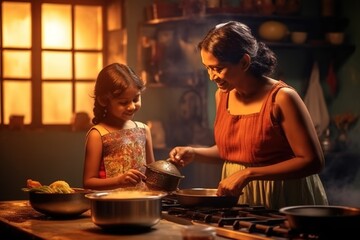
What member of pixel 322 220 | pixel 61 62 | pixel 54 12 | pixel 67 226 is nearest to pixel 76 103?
pixel 61 62

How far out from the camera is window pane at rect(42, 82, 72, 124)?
24.2ft

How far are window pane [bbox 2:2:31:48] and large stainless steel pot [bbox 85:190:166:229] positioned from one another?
4.89 metres

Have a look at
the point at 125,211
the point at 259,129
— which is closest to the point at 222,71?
the point at 259,129

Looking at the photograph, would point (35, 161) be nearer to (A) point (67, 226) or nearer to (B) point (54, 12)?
(B) point (54, 12)

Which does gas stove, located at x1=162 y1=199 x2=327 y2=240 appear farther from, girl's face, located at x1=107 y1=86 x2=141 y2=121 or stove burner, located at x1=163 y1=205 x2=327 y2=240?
→ girl's face, located at x1=107 y1=86 x2=141 y2=121

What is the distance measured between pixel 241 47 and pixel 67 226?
1.13 metres

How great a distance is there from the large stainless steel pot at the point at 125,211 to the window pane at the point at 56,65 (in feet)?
16.0

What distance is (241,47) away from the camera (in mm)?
Answer: 3379

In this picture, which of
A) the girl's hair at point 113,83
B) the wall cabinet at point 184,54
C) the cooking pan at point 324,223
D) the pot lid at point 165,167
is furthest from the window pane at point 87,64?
the cooking pan at point 324,223

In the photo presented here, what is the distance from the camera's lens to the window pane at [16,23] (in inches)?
284

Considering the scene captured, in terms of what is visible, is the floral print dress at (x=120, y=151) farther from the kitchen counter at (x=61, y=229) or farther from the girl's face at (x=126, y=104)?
the kitchen counter at (x=61, y=229)

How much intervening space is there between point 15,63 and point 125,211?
4948mm

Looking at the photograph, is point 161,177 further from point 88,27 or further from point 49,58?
point 88,27

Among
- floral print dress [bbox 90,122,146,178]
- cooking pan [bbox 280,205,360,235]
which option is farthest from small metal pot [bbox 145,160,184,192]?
cooking pan [bbox 280,205,360,235]
